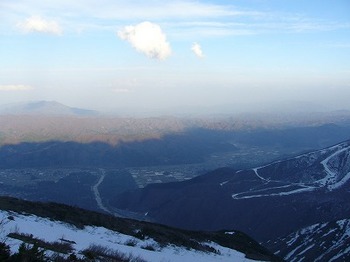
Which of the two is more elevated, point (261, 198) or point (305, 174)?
point (305, 174)

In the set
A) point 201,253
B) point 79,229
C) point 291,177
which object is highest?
point 79,229

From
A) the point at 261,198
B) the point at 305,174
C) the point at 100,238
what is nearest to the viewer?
the point at 100,238

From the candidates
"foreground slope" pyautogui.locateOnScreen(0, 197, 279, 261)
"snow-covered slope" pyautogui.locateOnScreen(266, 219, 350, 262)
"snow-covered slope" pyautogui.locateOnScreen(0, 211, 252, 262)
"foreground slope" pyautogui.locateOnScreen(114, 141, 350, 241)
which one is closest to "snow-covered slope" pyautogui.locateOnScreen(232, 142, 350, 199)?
"foreground slope" pyautogui.locateOnScreen(114, 141, 350, 241)

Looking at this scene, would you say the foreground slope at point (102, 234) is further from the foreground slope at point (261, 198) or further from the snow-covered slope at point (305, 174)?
the snow-covered slope at point (305, 174)

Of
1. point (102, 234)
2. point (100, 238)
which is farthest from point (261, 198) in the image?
point (100, 238)

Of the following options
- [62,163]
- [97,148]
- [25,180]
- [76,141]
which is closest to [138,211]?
[25,180]

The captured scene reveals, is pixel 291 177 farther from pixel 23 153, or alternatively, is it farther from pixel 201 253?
pixel 23 153

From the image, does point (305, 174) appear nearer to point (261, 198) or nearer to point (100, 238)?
→ point (261, 198)
